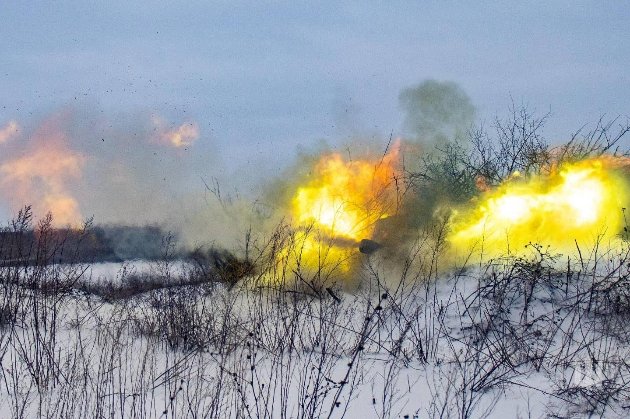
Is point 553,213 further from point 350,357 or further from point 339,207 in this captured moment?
point 350,357

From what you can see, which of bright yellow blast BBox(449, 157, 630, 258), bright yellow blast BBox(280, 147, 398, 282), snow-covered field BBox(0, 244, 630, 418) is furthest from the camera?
bright yellow blast BBox(280, 147, 398, 282)

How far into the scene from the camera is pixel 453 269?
45.2 feet

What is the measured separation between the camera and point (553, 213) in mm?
14469

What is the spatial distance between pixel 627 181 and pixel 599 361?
7142 mm

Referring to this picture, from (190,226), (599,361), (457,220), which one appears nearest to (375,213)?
(457,220)

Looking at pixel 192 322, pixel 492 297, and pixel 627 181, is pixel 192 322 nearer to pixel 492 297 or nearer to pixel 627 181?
pixel 492 297

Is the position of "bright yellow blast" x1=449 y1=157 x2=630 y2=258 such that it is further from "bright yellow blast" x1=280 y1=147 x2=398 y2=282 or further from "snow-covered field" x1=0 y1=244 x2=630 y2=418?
"bright yellow blast" x1=280 y1=147 x2=398 y2=282

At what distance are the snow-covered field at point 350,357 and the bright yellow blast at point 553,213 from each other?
0.97 metres

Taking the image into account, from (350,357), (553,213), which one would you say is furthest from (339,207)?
(350,357)

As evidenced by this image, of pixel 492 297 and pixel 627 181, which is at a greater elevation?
pixel 627 181

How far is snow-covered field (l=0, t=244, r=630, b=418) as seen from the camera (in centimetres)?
713

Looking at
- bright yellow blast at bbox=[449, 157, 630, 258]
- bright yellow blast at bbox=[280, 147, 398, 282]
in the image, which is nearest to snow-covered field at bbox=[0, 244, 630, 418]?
bright yellow blast at bbox=[449, 157, 630, 258]

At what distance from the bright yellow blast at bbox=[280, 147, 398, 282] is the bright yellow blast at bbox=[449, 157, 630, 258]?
242cm

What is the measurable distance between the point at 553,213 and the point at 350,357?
23.4 feet
